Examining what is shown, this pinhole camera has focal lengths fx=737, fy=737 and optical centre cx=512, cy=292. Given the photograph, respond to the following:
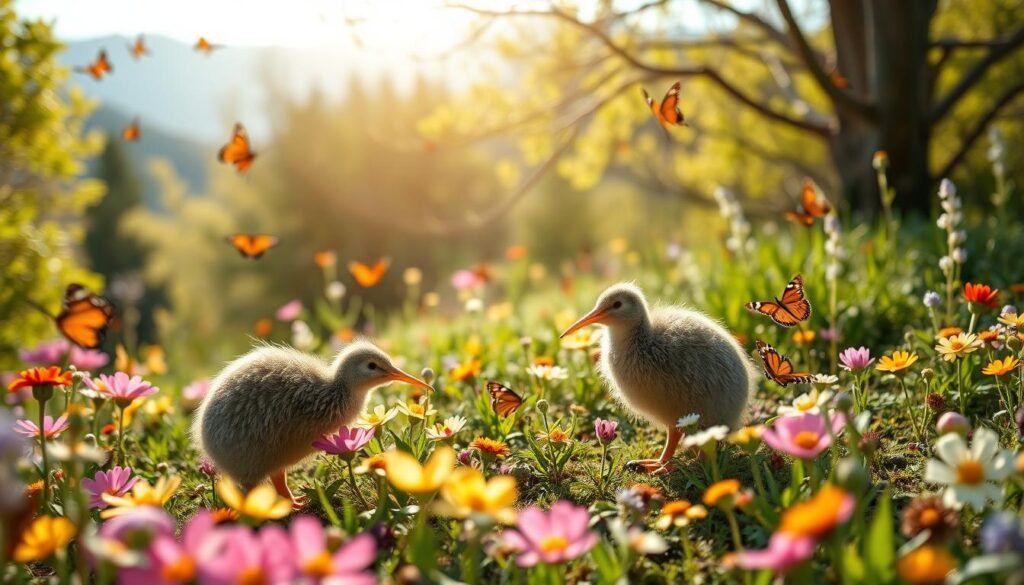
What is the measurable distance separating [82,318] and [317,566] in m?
1.44

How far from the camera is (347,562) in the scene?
1414 mm

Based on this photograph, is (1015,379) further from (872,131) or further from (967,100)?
(967,100)

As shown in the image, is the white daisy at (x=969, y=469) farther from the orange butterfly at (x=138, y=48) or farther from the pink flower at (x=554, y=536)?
the orange butterfly at (x=138, y=48)

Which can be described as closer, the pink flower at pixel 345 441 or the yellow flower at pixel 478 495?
the yellow flower at pixel 478 495

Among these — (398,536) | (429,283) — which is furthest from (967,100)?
(429,283)

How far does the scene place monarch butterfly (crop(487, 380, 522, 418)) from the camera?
300cm

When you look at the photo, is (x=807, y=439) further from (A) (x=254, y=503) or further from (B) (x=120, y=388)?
(B) (x=120, y=388)

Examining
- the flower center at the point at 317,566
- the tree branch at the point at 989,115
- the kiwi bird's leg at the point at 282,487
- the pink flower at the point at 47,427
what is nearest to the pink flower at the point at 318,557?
the flower center at the point at 317,566

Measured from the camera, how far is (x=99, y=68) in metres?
4.39

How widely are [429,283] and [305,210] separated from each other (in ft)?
16.4

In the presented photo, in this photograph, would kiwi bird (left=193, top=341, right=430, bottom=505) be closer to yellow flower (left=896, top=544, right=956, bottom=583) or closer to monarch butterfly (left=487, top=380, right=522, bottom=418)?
→ monarch butterfly (left=487, top=380, right=522, bottom=418)

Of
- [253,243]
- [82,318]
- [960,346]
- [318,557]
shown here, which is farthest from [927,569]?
[253,243]

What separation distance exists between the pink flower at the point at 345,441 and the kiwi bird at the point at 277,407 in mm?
137

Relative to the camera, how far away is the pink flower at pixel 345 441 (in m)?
2.47
